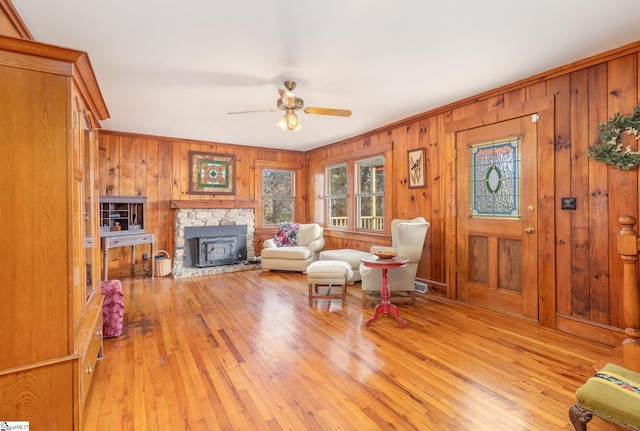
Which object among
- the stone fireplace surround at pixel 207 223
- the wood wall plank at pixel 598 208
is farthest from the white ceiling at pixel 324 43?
the stone fireplace surround at pixel 207 223

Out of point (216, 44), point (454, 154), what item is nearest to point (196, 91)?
point (216, 44)

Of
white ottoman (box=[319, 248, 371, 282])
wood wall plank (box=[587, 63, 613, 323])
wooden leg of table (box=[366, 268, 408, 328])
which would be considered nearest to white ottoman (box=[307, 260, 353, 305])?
wooden leg of table (box=[366, 268, 408, 328])

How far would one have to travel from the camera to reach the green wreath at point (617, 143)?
2432mm

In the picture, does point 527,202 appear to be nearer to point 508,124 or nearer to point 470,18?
point 508,124

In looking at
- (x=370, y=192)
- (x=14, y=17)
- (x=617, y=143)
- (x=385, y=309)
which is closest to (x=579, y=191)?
(x=617, y=143)

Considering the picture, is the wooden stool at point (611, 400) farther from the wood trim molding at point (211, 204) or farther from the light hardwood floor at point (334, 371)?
the wood trim molding at point (211, 204)

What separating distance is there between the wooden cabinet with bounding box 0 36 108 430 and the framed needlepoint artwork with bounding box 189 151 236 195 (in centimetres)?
460

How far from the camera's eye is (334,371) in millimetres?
2211

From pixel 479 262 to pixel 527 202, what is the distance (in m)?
0.86

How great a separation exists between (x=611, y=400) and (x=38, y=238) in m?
2.59

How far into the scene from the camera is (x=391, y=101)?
3742 mm

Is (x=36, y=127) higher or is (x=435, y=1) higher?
(x=435, y=1)

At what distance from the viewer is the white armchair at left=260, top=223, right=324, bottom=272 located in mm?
5420

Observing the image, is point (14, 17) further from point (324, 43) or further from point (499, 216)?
point (499, 216)
